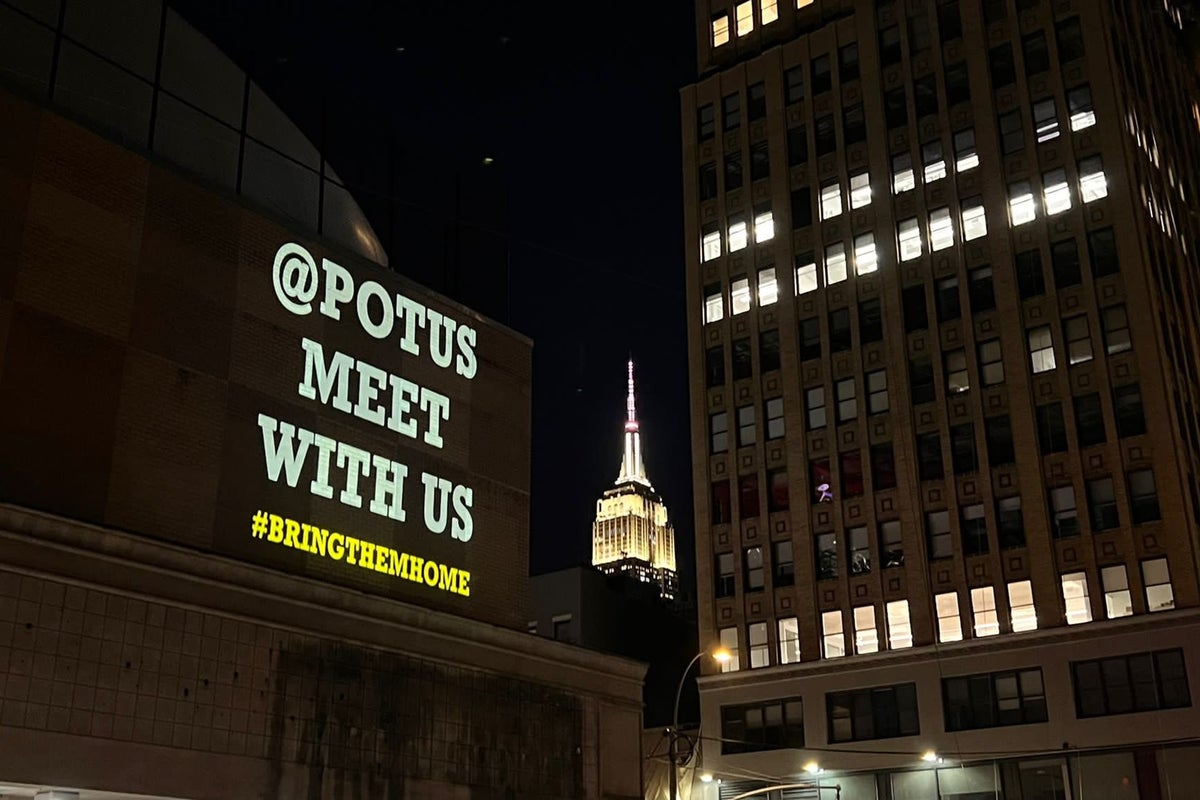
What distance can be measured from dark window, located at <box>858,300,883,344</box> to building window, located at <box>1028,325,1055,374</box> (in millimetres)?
8067

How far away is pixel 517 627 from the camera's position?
35.5 meters

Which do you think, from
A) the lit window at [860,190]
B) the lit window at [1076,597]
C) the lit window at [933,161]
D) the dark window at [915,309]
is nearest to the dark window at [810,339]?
the dark window at [915,309]

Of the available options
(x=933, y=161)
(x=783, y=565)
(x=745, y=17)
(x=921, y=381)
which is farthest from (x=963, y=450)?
(x=745, y=17)

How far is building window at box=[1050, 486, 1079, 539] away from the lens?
5638cm

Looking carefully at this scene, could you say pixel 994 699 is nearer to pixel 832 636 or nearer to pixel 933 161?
pixel 832 636

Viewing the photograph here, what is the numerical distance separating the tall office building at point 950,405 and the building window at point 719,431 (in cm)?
14

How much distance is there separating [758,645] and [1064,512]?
16851 mm

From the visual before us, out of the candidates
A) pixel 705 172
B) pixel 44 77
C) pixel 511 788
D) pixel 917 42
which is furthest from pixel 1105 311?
pixel 44 77

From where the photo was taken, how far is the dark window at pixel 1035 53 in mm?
63375

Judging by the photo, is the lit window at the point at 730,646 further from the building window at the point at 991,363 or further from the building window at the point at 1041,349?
the building window at the point at 1041,349

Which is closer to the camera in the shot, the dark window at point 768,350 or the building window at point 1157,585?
the building window at point 1157,585

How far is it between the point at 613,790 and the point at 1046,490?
30825 mm

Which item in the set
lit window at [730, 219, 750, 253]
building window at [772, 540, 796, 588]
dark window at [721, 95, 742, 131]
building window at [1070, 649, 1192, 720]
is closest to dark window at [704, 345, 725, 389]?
lit window at [730, 219, 750, 253]

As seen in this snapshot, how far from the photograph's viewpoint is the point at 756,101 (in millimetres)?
74250
